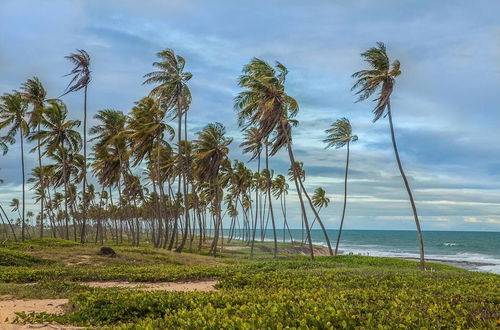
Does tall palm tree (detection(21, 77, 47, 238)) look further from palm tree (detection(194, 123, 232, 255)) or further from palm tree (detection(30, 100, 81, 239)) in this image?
palm tree (detection(194, 123, 232, 255))

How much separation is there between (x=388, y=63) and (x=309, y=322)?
2185cm

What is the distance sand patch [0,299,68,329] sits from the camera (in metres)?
7.99

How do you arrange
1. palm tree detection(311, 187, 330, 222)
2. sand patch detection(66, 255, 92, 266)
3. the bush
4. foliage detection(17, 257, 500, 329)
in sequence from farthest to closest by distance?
1. palm tree detection(311, 187, 330, 222)
2. sand patch detection(66, 255, 92, 266)
3. the bush
4. foliage detection(17, 257, 500, 329)

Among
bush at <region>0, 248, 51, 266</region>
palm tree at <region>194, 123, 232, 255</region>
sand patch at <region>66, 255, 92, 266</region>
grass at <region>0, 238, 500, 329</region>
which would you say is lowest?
sand patch at <region>66, 255, 92, 266</region>

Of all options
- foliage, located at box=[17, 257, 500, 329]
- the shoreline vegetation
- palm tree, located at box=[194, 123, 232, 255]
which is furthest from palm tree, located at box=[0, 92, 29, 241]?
foliage, located at box=[17, 257, 500, 329]

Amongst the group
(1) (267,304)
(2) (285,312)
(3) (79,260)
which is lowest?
(3) (79,260)

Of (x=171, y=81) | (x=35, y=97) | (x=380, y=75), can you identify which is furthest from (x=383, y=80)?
(x=35, y=97)

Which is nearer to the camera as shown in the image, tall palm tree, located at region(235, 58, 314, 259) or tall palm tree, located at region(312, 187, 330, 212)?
tall palm tree, located at region(235, 58, 314, 259)

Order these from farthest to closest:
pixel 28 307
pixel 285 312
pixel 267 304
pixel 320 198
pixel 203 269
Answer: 1. pixel 320 198
2. pixel 203 269
3. pixel 28 307
4. pixel 267 304
5. pixel 285 312

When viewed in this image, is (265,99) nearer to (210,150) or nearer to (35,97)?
(210,150)

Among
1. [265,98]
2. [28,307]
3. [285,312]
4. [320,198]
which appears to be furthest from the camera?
[320,198]

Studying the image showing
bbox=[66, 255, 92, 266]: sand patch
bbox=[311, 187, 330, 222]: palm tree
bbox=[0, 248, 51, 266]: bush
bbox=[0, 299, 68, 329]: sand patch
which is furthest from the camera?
bbox=[311, 187, 330, 222]: palm tree

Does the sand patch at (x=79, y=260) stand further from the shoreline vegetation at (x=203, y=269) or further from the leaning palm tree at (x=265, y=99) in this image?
the leaning palm tree at (x=265, y=99)

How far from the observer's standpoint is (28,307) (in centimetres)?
885
